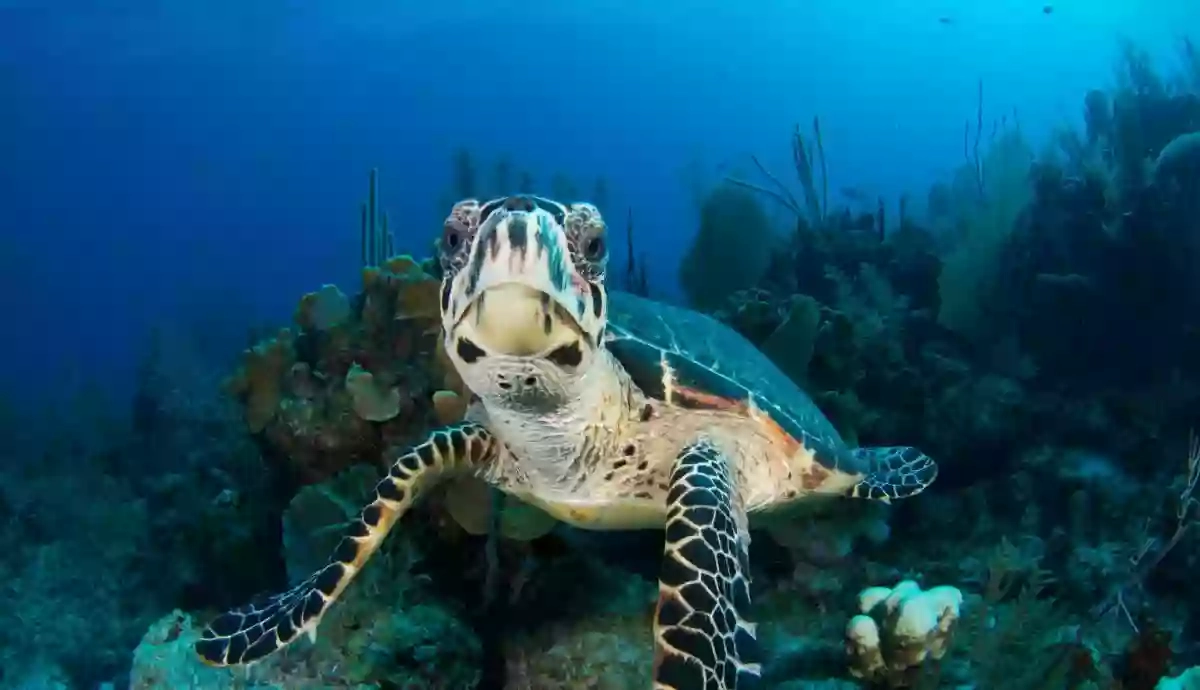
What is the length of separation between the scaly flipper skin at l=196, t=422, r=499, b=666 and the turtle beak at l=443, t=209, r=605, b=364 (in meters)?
0.76

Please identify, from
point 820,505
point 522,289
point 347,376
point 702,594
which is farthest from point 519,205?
point 820,505

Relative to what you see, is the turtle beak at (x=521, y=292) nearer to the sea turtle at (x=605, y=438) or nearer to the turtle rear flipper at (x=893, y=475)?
the sea turtle at (x=605, y=438)

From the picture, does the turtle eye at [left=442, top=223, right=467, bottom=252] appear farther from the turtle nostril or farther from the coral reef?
the coral reef

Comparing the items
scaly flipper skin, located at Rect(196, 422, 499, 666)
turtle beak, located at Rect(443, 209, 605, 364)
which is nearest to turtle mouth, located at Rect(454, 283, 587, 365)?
turtle beak, located at Rect(443, 209, 605, 364)

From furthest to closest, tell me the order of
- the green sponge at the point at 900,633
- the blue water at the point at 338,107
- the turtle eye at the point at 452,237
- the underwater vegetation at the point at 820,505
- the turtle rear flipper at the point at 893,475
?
the blue water at the point at 338,107, the turtle rear flipper at the point at 893,475, the underwater vegetation at the point at 820,505, the green sponge at the point at 900,633, the turtle eye at the point at 452,237

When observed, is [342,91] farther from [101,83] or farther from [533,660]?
[533,660]

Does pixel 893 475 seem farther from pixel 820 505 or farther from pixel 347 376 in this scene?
pixel 347 376

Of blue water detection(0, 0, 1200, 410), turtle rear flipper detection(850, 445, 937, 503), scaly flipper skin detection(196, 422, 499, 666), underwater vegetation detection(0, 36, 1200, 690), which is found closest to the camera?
scaly flipper skin detection(196, 422, 499, 666)

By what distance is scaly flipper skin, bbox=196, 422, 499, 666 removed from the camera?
7.22 ft

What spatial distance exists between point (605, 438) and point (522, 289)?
97cm

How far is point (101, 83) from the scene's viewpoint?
43.7 metres

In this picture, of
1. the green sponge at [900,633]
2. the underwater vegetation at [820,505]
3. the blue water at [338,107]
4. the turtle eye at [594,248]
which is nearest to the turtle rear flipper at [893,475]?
the underwater vegetation at [820,505]

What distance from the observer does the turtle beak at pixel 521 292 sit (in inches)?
66.4

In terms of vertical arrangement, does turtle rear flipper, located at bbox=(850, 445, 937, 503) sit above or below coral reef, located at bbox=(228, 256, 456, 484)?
below
